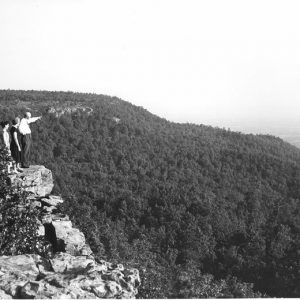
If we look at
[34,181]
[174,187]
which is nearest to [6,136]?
[34,181]

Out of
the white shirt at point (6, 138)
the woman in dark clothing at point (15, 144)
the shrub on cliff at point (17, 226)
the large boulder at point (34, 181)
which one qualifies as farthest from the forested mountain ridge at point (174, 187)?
the shrub on cliff at point (17, 226)

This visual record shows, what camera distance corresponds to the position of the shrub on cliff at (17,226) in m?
13.5

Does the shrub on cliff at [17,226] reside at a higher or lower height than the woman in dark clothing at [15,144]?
lower

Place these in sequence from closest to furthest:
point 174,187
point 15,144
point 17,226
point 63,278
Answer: point 63,278 < point 17,226 < point 15,144 < point 174,187

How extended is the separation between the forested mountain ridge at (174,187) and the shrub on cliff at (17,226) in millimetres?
54952

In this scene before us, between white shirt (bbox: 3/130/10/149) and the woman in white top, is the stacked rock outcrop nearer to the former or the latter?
the woman in white top

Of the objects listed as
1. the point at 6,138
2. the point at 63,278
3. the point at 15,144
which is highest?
the point at 6,138

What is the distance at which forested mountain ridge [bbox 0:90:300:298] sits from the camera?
295ft

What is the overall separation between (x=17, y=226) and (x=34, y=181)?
420cm

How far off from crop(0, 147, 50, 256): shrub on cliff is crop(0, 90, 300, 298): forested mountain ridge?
55.0 meters

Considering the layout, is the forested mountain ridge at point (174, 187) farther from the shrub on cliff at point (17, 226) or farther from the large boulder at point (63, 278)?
the large boulder at point (63, 278)

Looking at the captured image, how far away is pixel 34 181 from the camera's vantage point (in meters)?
18.0

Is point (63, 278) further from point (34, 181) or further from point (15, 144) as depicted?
point (34, 181)

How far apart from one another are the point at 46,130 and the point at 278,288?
3055 inches
